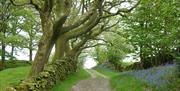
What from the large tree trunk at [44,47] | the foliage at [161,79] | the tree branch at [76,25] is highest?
the tree branch at [76,25]

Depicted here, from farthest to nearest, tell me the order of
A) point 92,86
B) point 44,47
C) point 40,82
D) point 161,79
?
point 92,86 → point 44,47 → point 161,79 → point 40,82

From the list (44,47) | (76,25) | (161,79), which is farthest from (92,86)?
(161,79)

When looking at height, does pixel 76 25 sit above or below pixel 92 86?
above

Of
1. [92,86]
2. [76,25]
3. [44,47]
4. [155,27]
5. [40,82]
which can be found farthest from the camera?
[92,86]

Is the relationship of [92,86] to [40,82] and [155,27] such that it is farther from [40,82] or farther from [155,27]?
[155,27]

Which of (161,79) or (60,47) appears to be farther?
(60,47)

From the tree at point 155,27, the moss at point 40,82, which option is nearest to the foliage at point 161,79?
the tree at point 155,27

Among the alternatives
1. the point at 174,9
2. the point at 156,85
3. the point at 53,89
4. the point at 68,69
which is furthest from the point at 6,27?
the point at 174,9

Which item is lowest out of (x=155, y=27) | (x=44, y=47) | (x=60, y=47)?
(x=44, y=47)

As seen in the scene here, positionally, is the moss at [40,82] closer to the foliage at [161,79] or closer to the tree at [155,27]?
the foliage at [161,79]

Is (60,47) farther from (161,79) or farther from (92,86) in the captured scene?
(161,79)

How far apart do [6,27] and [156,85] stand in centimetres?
3169

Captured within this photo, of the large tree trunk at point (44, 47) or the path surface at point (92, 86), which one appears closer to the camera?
the large tree trunk at point (44, 47)

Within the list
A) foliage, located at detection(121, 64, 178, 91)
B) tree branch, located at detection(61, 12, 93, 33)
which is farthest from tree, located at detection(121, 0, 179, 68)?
tree branch, located at detection(61, 12, 93, 33)
